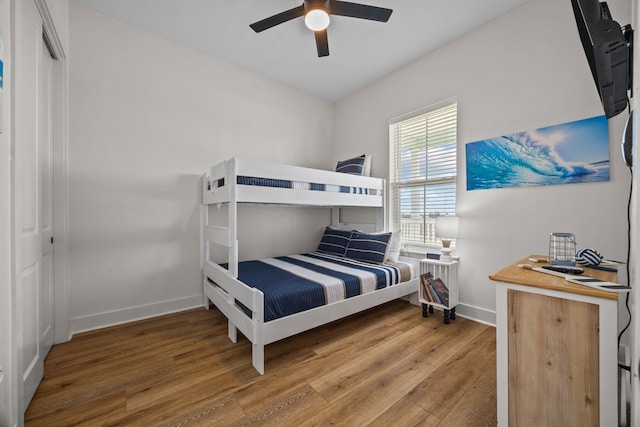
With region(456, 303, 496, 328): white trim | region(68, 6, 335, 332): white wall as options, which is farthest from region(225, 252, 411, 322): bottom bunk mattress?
region(68, 6, 335, 332): white wall

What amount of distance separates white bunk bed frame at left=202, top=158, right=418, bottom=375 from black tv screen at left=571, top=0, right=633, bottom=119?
1811 mm

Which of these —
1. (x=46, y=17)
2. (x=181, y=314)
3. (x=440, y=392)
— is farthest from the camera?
(x=181, y=314)

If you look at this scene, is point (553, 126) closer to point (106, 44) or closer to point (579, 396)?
point (579, 396)

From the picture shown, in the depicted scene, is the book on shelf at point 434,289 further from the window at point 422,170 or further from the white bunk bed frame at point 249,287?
the window at point 422,170

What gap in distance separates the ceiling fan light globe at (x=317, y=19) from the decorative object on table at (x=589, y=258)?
2231 millimetres

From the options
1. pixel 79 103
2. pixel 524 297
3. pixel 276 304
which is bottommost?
pixel 276 304

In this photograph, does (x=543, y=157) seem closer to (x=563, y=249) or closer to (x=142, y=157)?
(x=563, y=249)

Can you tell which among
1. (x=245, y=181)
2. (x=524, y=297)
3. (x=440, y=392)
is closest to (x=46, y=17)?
(x=245, y=181)

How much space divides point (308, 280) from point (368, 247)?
100 cm

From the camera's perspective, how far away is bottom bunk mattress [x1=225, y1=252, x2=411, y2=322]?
5.87 feet

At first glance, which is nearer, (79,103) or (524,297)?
(524,297)

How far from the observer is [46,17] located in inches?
64.0

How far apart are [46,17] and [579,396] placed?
132 inches

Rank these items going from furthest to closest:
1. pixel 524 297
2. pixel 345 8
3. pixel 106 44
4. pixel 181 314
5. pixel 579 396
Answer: pixel 181 314, pixel 106 44, pixel 345 8, pixel 524 297, pixel 579 396
